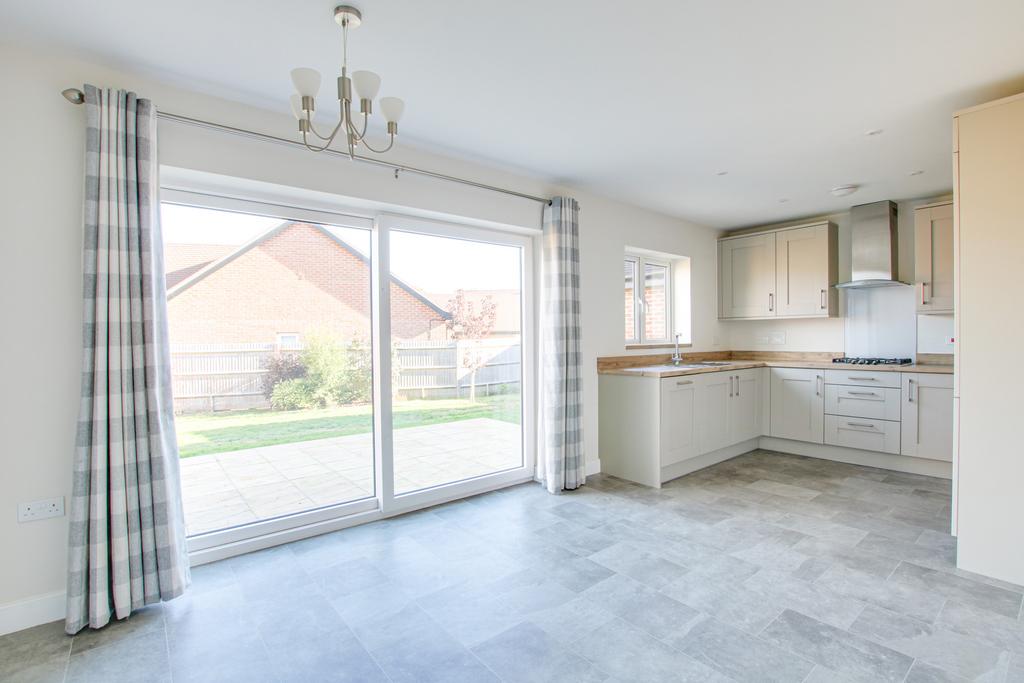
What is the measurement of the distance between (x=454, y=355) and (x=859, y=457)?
12.8ft

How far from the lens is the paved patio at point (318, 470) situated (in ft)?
8.77

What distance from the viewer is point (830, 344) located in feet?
16.3

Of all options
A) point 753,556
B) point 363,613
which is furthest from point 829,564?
point 363,613

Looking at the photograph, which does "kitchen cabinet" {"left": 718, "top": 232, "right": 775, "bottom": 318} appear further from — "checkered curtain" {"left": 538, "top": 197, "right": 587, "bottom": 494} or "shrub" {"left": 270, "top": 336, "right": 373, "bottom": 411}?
"shrub" {"left": 270, "top": 336, "right": 373, "bottom": 411}

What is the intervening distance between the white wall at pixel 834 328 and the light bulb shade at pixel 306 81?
478cm

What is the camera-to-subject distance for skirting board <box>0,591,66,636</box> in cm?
195

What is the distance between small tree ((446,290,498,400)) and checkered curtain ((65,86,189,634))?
1.81 m

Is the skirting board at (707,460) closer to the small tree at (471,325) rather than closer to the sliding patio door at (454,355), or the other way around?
the sliding patio door at (454,355)

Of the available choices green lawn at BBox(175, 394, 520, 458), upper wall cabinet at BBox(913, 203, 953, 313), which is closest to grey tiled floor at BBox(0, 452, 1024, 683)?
green lawn at BBox(175, 394, 520, 458)

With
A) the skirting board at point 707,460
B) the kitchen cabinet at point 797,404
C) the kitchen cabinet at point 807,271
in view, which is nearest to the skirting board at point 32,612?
the skirting board at point 707,460

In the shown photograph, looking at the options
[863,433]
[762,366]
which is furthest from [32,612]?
[863,433]

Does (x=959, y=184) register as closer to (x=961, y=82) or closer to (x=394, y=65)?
(x=961, y=82)

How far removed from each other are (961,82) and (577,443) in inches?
118

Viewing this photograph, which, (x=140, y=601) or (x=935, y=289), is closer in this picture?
(x=140, y=601)
